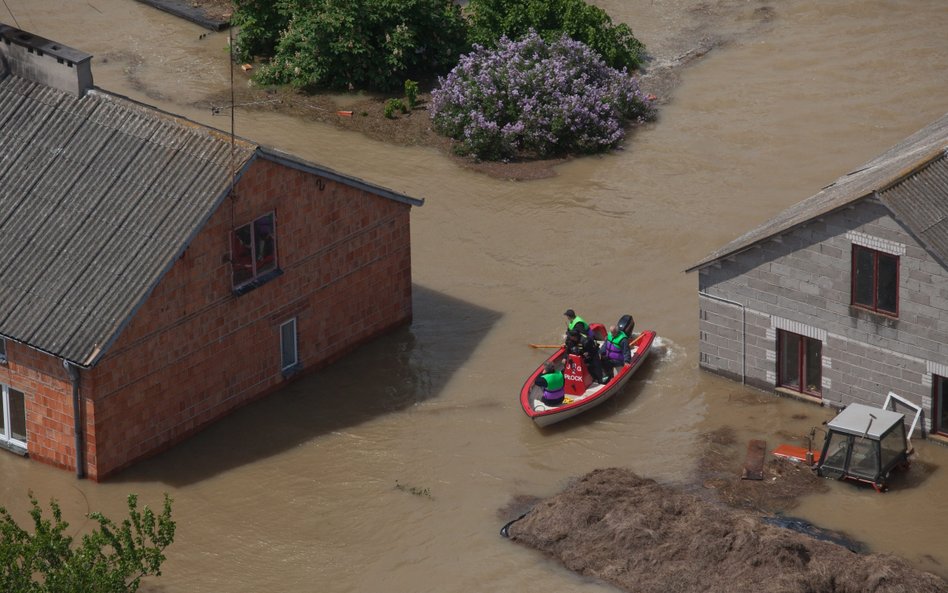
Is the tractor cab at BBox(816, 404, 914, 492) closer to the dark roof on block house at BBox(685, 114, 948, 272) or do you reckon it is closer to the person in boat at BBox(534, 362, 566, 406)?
the dark roof on block house at BBox(685, 114, 948, 272)

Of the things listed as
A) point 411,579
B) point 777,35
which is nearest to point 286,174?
point 411,579

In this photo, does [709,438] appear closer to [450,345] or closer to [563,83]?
[450,345]

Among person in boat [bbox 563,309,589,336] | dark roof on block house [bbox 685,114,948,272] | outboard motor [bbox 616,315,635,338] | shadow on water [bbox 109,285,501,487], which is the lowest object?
shadow on water [bbox 109,285,501,487]

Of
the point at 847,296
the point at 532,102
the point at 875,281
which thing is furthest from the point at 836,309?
the point at 532,102

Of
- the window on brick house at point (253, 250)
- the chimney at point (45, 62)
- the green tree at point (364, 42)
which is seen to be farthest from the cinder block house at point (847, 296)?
the green tree at point (364, 42)

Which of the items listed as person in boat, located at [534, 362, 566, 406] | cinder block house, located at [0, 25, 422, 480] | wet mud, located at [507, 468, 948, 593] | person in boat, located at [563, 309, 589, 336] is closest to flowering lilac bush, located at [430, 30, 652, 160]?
cinder block house, located at [0, 25, 422, 480]

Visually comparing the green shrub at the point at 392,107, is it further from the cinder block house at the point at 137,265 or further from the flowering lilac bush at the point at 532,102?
the cinder block house at the point at 137,265

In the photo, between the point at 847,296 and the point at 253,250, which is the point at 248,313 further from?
the point at 847,296
